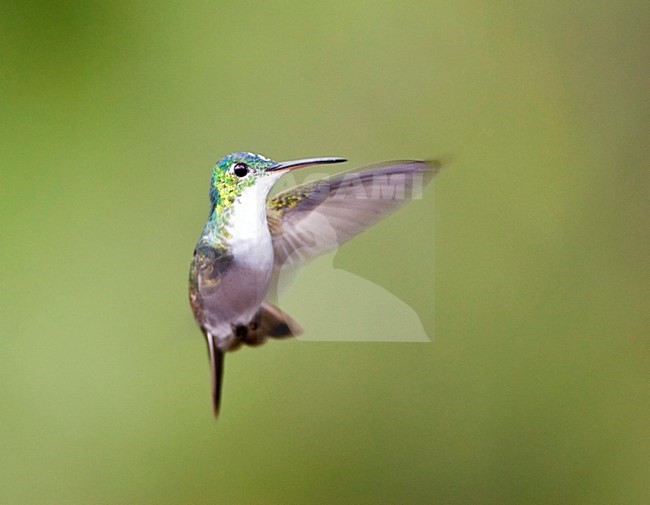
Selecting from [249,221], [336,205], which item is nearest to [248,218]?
[249,221]

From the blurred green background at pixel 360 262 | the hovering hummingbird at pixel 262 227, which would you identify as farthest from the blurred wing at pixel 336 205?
the blurred green background at pixel 360 262

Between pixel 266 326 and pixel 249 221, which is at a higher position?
pixel 249 221

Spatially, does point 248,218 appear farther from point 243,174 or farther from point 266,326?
point 266,326

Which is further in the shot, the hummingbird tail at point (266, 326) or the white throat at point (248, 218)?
the hummingbird tail at point (266, 326)

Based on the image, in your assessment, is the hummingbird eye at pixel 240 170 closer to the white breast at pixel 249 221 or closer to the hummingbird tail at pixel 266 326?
the white breast at pixel 249 221

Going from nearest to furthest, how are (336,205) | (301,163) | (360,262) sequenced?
(301,163) → (336,205) → (360,262)

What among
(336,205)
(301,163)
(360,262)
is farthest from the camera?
(360,262)

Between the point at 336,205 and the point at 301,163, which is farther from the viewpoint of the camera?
the point at 336,205

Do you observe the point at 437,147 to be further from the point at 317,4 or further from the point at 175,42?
the point at 175,42

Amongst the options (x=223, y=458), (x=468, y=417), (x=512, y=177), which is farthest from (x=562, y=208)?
(x=223, y=458)
